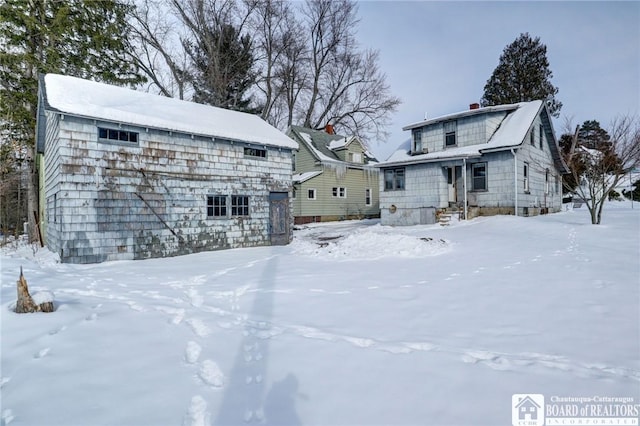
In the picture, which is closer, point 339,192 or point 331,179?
point 331,179

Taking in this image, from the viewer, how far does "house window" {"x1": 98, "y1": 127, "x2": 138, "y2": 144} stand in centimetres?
1036

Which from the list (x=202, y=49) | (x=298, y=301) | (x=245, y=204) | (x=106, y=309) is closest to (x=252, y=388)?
(x=298, y=301)

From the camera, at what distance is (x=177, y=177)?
39.0 feet

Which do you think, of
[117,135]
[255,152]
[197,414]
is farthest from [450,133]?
[197,414]

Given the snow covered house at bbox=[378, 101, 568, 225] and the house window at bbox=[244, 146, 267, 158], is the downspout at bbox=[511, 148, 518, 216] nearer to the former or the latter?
the snow covered house at bbox=[378, 101, 568, 225]

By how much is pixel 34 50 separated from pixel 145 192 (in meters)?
12.7

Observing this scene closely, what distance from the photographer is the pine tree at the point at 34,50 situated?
631 inches

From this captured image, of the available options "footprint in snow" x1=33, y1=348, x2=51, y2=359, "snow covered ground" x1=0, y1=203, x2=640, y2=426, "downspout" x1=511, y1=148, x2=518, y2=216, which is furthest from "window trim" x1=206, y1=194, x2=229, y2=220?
"downspout" x1=511, y1=148, x2=518, y2=216

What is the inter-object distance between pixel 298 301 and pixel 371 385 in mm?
2906

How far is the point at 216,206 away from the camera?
1293cm

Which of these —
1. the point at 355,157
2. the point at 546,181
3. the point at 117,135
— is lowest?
the point at 546,181

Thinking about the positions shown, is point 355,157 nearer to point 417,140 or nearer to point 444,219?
point 417,140

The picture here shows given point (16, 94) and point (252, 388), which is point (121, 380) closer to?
point (252, 388)

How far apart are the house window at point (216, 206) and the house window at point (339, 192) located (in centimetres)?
1431
